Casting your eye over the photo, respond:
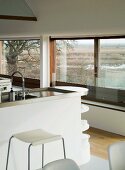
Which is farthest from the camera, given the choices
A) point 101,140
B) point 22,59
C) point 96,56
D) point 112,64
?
point 22,59

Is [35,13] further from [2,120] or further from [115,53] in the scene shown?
[2,120]

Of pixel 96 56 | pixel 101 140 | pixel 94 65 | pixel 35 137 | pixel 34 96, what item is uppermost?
pixel 96 56

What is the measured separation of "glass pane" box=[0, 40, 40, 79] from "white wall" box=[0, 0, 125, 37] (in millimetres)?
503

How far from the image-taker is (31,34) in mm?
5973

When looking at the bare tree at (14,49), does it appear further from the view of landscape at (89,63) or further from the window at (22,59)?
the view of landscape at (89,63)

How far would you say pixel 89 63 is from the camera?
5.81m

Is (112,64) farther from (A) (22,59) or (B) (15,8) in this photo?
(A) (22,59)

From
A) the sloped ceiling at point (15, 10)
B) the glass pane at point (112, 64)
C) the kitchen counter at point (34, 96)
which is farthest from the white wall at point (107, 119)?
the sloped ceiling at point (15, 10)

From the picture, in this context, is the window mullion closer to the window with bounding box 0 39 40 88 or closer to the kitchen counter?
the window with bounding box 0 39 40 88

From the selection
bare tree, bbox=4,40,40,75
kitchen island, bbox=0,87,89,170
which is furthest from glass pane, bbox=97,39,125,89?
kitchen island, bbox=0,87,89,170

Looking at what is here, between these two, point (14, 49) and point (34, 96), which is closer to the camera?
point (34, 96)

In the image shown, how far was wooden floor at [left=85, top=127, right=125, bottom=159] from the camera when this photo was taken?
4500mm

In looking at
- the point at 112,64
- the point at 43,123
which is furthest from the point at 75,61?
the point at 43,123

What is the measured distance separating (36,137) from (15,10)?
11.4 feet
